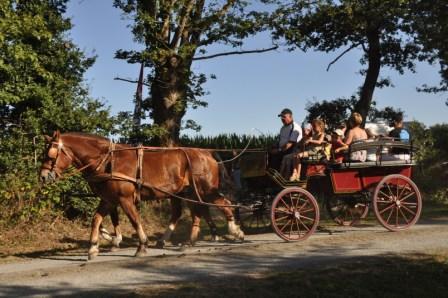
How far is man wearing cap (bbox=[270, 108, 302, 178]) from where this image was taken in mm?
10945

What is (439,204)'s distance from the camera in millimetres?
18547

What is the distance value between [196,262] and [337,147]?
14.1 feet

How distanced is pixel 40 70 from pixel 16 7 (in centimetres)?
195

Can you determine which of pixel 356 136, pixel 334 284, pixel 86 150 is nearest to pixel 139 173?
pixel 86 150

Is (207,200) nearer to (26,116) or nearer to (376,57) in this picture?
(26,116)

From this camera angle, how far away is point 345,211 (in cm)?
1269

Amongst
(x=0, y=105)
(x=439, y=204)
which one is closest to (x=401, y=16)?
(x=439, y=204)

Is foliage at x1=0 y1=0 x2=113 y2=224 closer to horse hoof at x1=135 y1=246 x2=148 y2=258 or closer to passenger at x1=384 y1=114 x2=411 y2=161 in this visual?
horse hoof at x1=135 y1=246 x2=148 y2=258

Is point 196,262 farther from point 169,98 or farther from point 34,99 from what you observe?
point 169,98

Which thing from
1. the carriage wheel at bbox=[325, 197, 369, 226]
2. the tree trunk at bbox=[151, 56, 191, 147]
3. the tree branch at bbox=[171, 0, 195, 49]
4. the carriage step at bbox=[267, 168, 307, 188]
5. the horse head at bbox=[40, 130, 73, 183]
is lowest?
the carriage wheel at bbox=[325, 197, 369, 226]

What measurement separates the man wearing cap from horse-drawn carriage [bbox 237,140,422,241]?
254mm

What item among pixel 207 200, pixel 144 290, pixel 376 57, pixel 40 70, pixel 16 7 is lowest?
pixel 144 290

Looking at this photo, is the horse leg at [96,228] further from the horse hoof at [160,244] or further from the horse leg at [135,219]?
the horse hoof at [160,244]

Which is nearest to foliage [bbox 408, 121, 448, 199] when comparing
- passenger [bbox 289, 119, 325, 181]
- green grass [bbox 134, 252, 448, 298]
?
passenger [bbox 289, 119, 325, 181]
